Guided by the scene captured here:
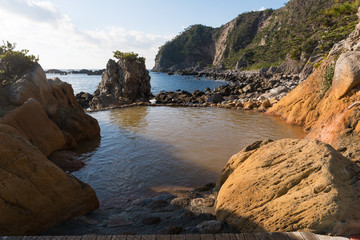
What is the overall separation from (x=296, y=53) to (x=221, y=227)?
59.3m

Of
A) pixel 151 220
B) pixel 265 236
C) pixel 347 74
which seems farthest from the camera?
pixel 347 74

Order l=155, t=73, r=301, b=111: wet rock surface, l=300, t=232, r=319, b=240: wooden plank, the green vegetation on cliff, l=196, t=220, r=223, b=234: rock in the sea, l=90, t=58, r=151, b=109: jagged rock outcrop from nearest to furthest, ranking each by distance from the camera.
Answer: l=300, t=232, r=319, b=240: wooden plank < l=196, t=220, r=223, b=234: rock in the sea < l=155, t=73, r=301, b=111: wet rock surface < l=90, t=58, r=151, b=109: jagged rock outcrop < the green vegetation on cliff

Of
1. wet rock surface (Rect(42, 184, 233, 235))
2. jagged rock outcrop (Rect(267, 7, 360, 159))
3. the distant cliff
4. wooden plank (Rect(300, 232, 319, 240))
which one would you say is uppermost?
the distant cliff

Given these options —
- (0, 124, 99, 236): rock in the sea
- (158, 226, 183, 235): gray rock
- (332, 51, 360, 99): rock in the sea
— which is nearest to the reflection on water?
(0, 124, 99, 236): rock in the sea

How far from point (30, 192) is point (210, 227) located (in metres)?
3.98

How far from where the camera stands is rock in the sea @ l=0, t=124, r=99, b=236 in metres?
4.39

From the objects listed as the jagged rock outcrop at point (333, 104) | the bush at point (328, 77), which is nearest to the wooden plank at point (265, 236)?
the jagged rock outcrop at point (333, 104)

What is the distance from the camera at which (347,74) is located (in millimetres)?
10273

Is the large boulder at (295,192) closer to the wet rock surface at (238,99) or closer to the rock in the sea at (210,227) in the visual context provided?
the rock in the sea at (210,227)

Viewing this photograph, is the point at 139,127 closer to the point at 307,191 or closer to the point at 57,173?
the point at 57,173

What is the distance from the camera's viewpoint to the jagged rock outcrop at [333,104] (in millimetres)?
7691

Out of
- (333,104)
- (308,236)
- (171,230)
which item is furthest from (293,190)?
(333,104)

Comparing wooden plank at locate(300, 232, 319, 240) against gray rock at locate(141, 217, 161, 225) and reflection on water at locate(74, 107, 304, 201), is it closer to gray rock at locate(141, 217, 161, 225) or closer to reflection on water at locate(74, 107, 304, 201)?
gray rock at locate(141, 217, 161, 225)

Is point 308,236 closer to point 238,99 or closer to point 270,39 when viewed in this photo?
point 238,99
